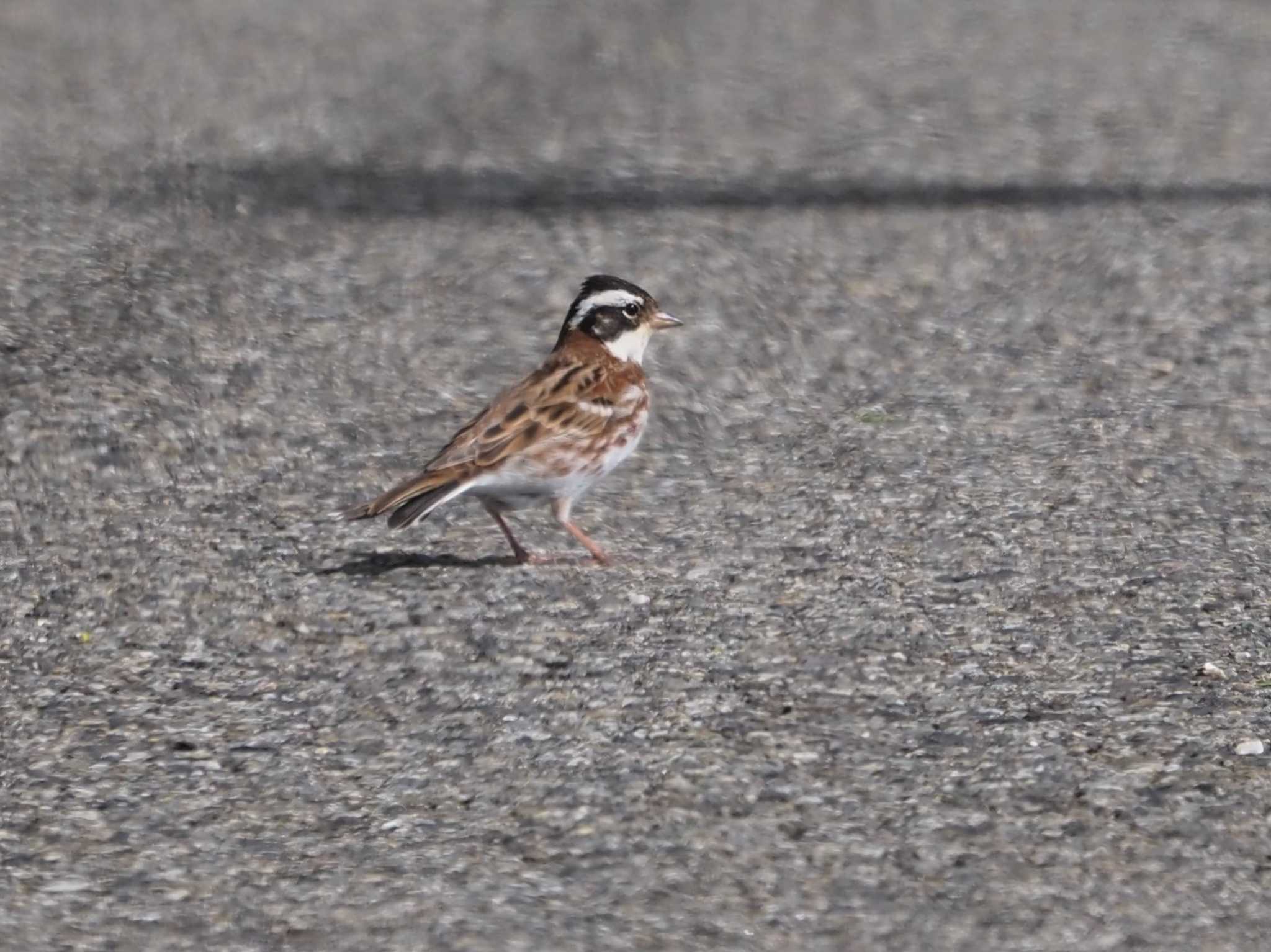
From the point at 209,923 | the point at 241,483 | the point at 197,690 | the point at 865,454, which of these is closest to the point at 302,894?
the point at 209,923

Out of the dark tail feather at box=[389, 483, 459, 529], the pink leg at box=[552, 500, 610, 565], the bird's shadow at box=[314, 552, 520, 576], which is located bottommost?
the bird's shadow at box=[314, 552, 520, 576]

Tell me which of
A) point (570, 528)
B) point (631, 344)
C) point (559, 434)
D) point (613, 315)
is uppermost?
point (613, 315)

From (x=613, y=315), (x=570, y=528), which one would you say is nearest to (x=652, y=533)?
(x=570, y=528)

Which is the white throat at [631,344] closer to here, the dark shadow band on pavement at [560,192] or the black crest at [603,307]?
the black crest at [603,307]

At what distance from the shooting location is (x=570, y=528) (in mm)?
8367

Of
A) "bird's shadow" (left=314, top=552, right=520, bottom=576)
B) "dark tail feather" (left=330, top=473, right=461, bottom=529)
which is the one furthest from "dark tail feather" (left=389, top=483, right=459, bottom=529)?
"bird's shadow" (left=314, top=552, right=520, bottom=576)

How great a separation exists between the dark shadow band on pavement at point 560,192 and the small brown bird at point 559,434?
5.09 m

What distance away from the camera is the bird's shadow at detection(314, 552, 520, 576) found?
8328 mm

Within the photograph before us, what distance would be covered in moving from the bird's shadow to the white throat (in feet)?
3.16

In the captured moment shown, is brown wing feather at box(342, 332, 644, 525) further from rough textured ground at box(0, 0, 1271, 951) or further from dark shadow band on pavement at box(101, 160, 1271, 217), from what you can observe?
dark shadow band on pavement at box(101, 160, 1271, 217)

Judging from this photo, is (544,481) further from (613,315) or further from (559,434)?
(613,315)

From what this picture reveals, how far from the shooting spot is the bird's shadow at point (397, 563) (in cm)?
833

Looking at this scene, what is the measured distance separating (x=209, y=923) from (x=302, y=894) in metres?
0.28

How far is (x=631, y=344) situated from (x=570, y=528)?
933 millimetres
